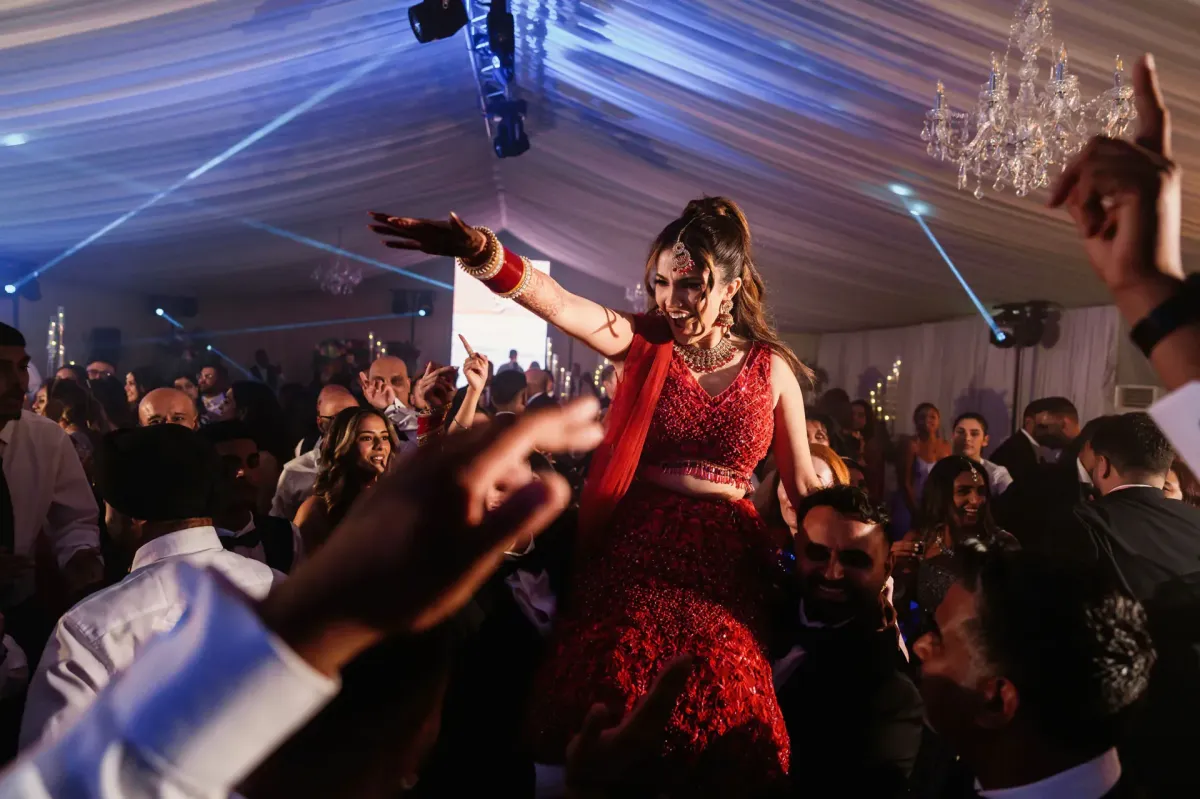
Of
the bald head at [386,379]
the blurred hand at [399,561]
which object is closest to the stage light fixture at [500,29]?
the bald head at [386,379]

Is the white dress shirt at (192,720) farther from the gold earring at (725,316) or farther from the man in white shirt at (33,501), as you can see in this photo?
the man in white shirt at (33,501)

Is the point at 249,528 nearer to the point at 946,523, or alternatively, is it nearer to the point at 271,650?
the point at 271,650

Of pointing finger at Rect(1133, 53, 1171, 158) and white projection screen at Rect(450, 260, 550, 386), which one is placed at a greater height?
pointing finger at Rect(1133, 53, 1171, 158)

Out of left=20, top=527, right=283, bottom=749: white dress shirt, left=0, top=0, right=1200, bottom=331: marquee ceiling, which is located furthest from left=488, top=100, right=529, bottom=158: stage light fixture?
left=20, top=527, right=283, bottom=749: white dress shirt

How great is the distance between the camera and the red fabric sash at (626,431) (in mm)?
2088

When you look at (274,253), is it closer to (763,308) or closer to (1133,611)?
(763,308)

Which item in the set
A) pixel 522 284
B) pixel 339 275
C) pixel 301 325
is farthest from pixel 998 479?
pixel 301 325

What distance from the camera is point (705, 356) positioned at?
225 centimetres

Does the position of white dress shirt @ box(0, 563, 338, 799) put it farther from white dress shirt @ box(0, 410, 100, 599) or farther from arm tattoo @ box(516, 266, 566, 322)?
white dress shirt @ box(0, 410, 100, 599)

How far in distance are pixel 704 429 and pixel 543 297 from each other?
1.57ft

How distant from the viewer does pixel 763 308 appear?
2.42m

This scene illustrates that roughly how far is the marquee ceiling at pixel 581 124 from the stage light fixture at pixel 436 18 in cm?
55

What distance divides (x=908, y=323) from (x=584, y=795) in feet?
39.2

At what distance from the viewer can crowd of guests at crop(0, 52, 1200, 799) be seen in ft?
1.45
